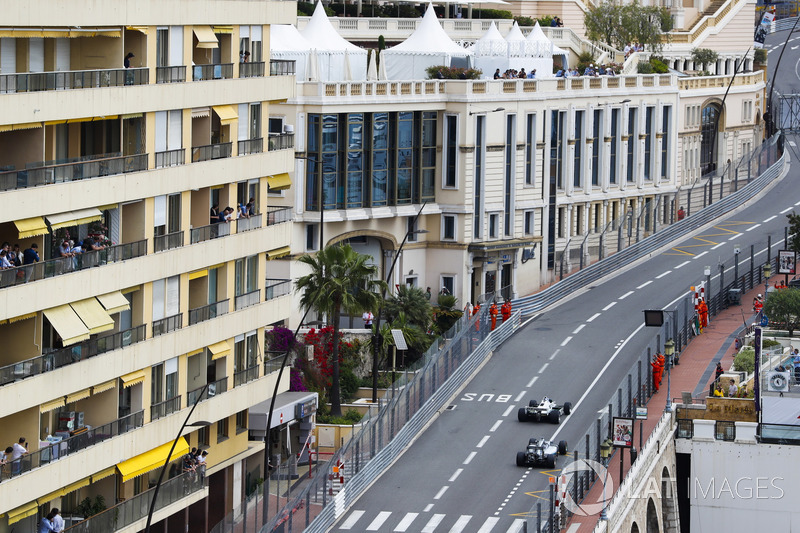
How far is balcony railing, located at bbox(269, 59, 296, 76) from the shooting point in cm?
7631

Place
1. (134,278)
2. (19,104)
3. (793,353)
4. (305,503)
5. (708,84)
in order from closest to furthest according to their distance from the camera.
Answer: (19,104), (134,278), (305,503), (793,353), (708,84)

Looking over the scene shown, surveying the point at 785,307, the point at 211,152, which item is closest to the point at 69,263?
the point at 211,152

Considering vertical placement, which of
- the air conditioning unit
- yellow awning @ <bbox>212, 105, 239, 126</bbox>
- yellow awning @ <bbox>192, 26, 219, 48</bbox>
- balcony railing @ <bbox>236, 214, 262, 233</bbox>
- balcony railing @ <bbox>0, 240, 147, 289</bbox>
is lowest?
the air conditioning unit

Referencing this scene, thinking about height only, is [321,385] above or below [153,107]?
below

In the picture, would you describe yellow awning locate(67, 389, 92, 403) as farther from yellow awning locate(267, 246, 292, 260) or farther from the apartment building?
yellow awning locate(267, 246, 292, 260)

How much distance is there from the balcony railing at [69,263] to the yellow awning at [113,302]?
106 centimetres

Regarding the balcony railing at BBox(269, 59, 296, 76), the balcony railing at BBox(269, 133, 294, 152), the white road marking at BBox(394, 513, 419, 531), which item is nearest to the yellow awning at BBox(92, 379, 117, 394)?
the balcony railing at BBox(269, 133, 294, 152)

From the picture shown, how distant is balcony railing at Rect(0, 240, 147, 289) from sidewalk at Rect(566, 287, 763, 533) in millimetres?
22558

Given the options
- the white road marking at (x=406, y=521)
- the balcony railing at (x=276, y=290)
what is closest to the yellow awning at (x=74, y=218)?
the balcony railing at (x=276, y=290)

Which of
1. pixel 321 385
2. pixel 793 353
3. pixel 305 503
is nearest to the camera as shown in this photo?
pixel 305 503

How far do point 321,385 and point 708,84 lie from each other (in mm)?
60738

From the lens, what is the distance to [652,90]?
12688 cm

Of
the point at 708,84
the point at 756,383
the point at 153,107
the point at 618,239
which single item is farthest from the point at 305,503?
the point at 708,84

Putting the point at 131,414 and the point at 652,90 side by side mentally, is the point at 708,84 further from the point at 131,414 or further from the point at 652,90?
the point at 131,414
